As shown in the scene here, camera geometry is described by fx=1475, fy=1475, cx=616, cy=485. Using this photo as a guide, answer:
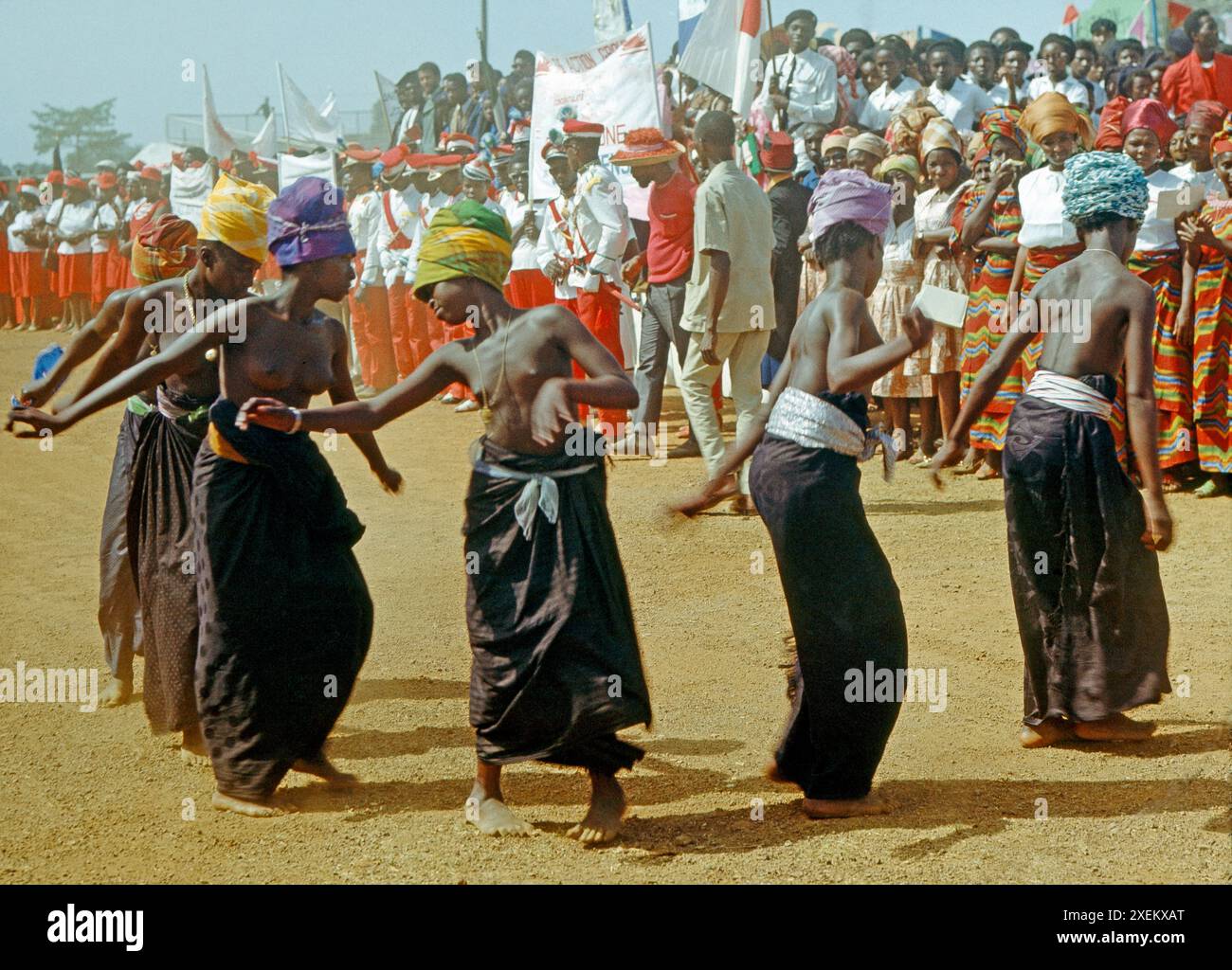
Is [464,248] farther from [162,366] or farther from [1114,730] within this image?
[1114,730]

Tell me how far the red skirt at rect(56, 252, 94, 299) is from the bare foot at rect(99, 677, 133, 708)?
18168 millimetres

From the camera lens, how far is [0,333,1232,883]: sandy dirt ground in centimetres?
439

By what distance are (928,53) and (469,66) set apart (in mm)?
6468

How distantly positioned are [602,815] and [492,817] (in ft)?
1.21

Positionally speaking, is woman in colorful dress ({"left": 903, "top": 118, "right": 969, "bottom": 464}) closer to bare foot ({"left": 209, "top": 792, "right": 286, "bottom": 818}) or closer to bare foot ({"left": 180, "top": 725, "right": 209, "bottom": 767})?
bare foot ({"left": 180, "top": 725, "right": 209, "bottom": 767})

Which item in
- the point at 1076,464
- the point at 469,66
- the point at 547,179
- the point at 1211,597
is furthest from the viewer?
the point at 469,66

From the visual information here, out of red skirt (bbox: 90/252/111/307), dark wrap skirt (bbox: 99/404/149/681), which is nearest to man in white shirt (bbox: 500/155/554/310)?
dark wrap skirt (bbox: 99/404/149/681)

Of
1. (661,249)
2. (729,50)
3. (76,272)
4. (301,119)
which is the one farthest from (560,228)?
(76,272)

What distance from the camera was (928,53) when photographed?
1332 centimetres

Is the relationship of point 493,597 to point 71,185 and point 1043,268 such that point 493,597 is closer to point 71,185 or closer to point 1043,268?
point 1043,268

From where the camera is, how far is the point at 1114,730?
5.34 meters

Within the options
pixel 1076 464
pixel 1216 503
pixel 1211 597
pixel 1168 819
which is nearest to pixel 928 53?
pixel 1216 503

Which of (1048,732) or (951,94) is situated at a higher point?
(951,94)

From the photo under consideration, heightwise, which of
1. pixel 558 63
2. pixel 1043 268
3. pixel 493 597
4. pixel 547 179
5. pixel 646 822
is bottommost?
pixel 646 822
